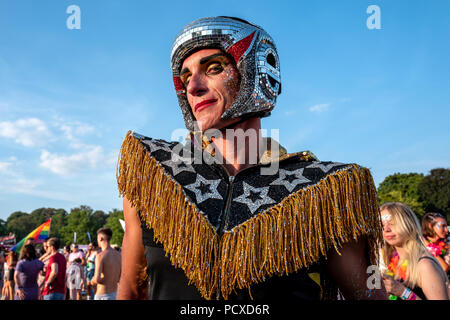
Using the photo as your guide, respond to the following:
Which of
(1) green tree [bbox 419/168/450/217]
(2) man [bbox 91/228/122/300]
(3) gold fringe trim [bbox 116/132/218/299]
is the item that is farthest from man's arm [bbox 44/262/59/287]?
(1) green tree [bbox 419/168/450/217]

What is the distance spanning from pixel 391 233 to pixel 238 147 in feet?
9.21

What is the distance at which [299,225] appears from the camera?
1.75 m

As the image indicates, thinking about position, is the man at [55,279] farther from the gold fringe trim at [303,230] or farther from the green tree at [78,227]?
the green tree at [78,227]

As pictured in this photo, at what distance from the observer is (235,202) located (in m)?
1.85

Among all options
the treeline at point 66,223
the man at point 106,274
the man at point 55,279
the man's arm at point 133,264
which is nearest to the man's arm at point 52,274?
the man at point 55,279

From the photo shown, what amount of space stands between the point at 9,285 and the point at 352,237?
9343 mm

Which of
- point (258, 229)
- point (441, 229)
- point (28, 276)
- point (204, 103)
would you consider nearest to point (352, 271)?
point (258, 229)

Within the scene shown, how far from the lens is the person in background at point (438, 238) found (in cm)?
550

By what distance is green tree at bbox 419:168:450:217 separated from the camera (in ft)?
177

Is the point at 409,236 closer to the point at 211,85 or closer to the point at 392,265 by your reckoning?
the point at 392,265

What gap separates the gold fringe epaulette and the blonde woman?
219cm

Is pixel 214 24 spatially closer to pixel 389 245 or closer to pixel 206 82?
pixel 206 82

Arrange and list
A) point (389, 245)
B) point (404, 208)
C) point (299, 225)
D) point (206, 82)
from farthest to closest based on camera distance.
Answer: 1. point (389, 245)
2. point (404, 208)
3. point (206, 82)
4. point (299, 225)
